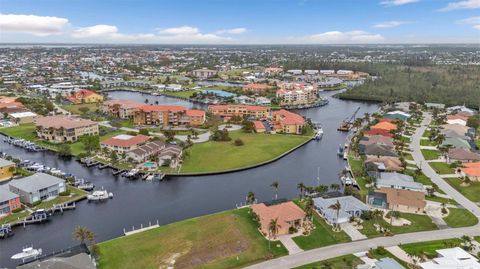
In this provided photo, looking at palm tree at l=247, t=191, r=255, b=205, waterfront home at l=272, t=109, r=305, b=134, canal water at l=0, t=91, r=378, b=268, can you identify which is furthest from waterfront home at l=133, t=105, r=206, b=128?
palm tree at l=247, t=191, r=255, b=205

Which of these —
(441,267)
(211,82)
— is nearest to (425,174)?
(441,267)

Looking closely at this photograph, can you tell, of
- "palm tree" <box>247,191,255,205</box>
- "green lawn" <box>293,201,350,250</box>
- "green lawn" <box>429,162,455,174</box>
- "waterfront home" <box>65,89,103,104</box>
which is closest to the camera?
"green lawn" <box>293,201,350,250</box>

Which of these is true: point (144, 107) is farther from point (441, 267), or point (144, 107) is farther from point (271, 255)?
point (441, 267)

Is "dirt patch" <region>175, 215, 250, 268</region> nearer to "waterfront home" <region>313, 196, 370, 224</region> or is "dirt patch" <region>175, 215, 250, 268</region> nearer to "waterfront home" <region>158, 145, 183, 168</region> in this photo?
"waterfront home" <region>313, 196, 370, 224</region>

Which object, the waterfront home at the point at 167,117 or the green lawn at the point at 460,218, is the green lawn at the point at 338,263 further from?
the waterfront home at the point at 167,117

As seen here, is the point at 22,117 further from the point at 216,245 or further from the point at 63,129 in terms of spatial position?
the point at 216,245
